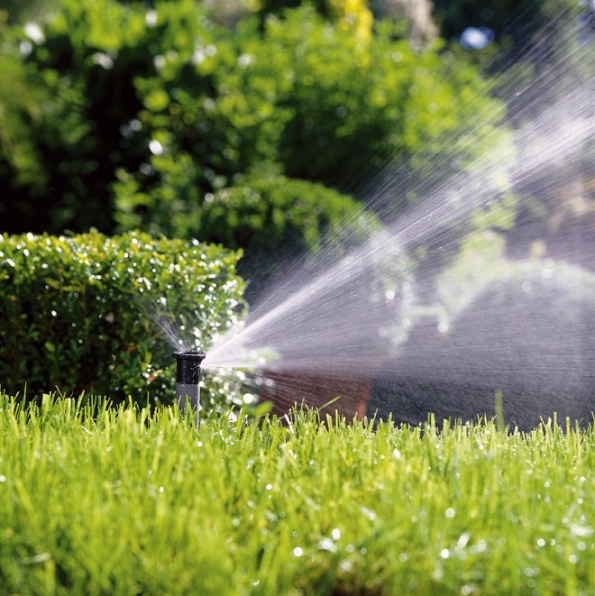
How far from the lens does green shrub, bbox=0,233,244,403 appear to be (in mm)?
3473

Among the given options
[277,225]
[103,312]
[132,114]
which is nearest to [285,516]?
[103,312]

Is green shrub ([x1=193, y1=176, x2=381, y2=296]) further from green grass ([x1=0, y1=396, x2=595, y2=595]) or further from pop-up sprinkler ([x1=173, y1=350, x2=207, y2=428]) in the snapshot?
green grass ([x1=0, y1=396, x2=595, y2=595])

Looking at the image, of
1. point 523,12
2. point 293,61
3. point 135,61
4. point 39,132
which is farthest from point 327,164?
point 523,12

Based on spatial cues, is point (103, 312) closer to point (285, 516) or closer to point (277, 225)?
point (277, 225)

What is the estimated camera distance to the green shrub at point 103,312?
137 inches

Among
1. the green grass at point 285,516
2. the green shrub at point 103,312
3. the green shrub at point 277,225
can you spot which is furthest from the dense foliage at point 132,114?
the green grass at point 285,516

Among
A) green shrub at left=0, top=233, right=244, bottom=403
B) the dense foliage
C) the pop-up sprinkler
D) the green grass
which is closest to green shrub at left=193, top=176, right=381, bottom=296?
the dense foliage

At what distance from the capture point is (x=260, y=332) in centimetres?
377

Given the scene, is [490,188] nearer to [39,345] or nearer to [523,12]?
[39,345]

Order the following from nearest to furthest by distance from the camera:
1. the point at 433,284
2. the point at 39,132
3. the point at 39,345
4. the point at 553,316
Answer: the point at 39,345, the point at 39,132, the point at 433,284, the point at 553,316

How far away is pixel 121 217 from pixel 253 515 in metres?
4.24

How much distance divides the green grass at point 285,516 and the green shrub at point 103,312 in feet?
3.56

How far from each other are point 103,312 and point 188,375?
3.09 feet

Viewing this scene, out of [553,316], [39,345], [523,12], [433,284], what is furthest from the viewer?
[523,12]
